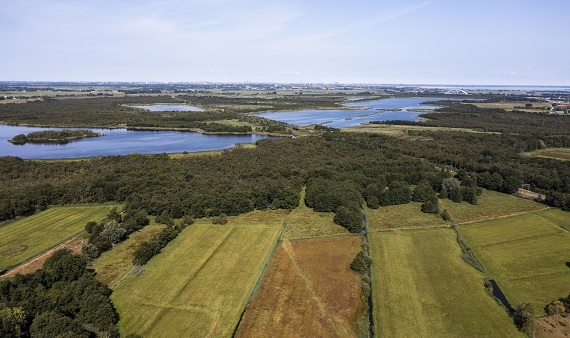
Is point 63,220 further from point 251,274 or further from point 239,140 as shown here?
point 239,140

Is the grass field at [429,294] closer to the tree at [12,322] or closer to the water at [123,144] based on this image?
the tree at [12,322]

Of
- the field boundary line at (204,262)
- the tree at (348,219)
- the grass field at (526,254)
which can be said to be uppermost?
the tree at (348,219)

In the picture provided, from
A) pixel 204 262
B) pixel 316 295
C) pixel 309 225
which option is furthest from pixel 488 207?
pixel 204 262

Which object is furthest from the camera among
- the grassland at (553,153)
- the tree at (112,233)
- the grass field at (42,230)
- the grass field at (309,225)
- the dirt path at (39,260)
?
the grassland at (553,153)

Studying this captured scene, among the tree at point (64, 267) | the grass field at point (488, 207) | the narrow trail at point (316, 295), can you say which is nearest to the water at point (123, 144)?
the narrow trail at point (316, 295)

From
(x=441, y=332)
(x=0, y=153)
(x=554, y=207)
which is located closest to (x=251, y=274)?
(x=441, y=332)

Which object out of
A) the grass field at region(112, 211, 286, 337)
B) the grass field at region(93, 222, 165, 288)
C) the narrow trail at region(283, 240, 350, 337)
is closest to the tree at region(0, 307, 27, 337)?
the grass field at region(112, 211, 286, 337)

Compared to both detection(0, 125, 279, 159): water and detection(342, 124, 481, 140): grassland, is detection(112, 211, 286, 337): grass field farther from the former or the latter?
detection(342, 124, 481, 140): grassland
